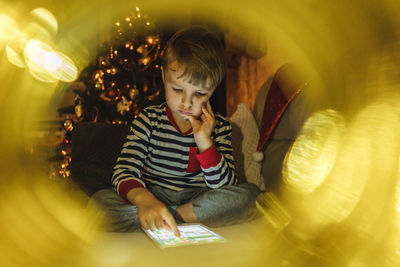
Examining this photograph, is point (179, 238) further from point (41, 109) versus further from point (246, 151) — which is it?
point (246, 151)

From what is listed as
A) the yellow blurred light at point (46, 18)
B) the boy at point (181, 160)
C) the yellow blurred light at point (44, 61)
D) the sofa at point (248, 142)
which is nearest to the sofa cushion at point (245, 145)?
the sofa at point (248, 142)

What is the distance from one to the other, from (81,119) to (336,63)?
1.78m

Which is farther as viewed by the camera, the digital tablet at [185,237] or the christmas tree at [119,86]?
the christmas tree at [119,86]

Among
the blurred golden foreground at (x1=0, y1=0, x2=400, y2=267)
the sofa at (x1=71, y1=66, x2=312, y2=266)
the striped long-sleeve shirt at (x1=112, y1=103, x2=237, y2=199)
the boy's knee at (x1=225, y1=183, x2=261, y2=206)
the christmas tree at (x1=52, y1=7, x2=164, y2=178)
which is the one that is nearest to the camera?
the blurred golden foreground at (x1=0, y1=0, x2=400, y2=267)

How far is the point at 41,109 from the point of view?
1.74 ft

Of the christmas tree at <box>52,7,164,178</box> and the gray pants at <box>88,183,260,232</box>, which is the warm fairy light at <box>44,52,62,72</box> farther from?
the christmas tree at <box>52,7,164,178</box>

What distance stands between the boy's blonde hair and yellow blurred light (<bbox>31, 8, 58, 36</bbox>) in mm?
348

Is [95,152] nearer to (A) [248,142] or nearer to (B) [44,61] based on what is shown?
(A) [248,142]

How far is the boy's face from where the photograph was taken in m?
0.76

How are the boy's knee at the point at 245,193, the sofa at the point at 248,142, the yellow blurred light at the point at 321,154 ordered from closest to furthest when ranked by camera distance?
the yellow blurred light at the point at 321,154
the boy's knee at the point at 245,193
the sofa at the point at 248,142

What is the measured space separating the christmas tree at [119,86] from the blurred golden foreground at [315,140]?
1.26m

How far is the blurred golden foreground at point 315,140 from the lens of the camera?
344 mm

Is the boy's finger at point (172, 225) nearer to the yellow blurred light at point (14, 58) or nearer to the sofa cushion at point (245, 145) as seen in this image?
the yellow blurred light at point (14, 58)

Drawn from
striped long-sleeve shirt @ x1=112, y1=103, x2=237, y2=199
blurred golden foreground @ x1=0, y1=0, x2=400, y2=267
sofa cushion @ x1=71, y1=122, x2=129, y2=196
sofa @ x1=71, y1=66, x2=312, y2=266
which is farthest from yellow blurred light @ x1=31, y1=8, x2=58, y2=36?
sofa cushion @ x1=71, y1=122, x2=129, y2=196
